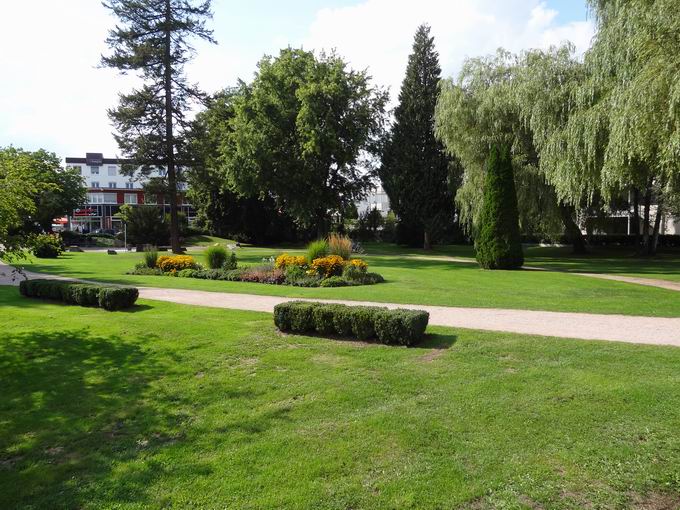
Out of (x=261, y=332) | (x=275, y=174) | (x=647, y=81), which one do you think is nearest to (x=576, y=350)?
(x=261, y=332)

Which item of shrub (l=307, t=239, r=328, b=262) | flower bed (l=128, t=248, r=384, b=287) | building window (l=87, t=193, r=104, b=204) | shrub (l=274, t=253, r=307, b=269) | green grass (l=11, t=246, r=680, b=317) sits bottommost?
green grass (l=11, t=246, r=680, b=317)

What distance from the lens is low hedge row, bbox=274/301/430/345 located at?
7.69 m

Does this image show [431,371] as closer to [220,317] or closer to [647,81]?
[220,317]

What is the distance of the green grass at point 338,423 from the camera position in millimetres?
4012

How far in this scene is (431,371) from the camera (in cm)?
658

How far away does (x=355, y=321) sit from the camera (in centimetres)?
805

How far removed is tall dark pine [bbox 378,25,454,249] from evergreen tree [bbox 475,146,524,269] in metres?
20.1

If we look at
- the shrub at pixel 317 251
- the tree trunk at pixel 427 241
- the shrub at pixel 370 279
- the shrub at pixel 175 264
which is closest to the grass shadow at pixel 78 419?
the shrub at pixel 370 279

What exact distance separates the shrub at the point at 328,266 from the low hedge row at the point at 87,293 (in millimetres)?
6630

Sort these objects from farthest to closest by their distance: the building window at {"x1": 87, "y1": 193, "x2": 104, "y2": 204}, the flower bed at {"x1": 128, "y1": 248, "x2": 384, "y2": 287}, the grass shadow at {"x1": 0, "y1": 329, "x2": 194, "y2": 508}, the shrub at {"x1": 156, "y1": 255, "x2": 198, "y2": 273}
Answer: the building window at {"x1": 87, "y1": 193, "x2": 104, "y2": 204}, the shrub at {"x1": 156, "y1": 255, "x2": 198, "y2": 273}, the flower bed at {"x1": 128, "y1": 248, "x2": 384, "y2": 287}, the grass shadow at {"x1": 0, "y1": 329, "x2": 194, "y2": 508}

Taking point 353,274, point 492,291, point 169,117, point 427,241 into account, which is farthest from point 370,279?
point 427,241

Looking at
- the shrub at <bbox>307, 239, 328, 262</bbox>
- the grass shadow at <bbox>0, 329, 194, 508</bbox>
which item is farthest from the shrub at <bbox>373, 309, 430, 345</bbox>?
the shrub at <bbox>307, 239, 328, 262</bbox>

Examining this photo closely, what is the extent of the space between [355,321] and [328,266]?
9.01 m

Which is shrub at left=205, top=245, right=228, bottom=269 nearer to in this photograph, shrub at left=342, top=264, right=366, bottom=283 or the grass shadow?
shrub at left=342, top=264, right=366, bottom=283
